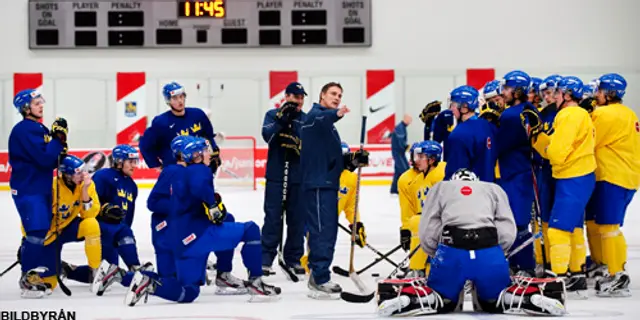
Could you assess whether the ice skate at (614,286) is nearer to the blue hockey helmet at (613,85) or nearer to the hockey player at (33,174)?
the blue hockey helmet at (613,85)

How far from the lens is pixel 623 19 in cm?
1812

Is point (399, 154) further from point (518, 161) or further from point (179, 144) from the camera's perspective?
point (179, 144)

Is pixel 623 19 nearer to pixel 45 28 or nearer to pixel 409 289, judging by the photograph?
pixel 45 28

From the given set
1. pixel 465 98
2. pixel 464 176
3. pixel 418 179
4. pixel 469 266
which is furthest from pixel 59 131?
pixel 469 266

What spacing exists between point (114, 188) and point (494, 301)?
285 centimetres

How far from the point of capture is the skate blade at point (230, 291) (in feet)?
20.4

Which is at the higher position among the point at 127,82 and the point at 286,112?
the point at 127,82

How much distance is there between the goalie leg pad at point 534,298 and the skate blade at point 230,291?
5.82 feet

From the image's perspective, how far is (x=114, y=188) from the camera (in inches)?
266

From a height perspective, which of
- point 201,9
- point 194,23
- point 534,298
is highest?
point 201,9

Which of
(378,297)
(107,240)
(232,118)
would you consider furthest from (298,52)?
(378,297)

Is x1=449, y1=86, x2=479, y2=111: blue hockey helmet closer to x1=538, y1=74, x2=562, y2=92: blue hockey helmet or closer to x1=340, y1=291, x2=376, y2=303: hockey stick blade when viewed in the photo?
x1=538, y1=74, x2=562, y2=92: blue hockey helmet

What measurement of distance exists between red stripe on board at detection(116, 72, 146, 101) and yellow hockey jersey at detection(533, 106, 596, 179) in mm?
12330

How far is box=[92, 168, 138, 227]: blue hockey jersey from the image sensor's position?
675 centimetres
